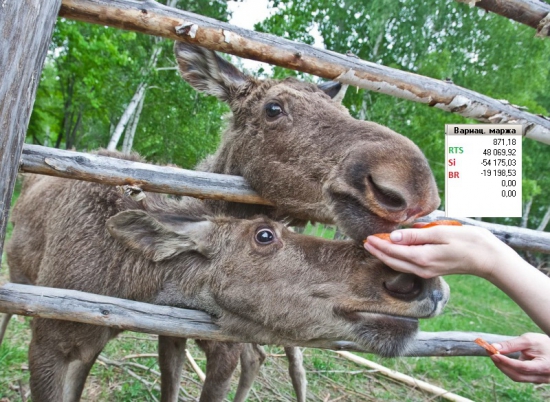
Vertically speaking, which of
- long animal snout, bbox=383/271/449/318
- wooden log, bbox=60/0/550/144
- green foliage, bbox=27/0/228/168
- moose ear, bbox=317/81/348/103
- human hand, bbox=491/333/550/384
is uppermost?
green foliage, bbox=27/0/228/168

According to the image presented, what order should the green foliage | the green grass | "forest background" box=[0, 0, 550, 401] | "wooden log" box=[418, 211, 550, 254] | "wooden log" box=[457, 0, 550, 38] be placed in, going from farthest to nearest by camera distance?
the green foliage, "forest background" box=[0, 0, 550, 401], the green grass, "wooden log" box=[457, 0, 550, 38], "wooden log" box=[418, 211, 550, 254]

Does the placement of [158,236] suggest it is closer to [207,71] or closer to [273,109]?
[273,109]

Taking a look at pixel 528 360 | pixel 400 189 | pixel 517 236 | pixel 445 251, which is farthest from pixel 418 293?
pixel 517 236

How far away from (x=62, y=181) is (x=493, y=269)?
3277 mm

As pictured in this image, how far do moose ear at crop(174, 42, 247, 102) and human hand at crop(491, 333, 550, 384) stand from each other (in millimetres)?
2538

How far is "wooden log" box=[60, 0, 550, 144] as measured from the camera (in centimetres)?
250

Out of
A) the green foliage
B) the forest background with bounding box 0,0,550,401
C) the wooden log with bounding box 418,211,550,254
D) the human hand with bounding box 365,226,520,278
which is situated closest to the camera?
the human hand with bounding box 365,226,520,278

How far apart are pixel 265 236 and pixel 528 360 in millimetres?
1586

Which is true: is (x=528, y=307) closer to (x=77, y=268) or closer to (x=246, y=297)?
(x=246, y=297)

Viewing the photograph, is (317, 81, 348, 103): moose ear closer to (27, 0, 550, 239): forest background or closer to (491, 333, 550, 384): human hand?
(491, 333, 550, 384): human hand

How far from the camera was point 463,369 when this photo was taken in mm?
6117

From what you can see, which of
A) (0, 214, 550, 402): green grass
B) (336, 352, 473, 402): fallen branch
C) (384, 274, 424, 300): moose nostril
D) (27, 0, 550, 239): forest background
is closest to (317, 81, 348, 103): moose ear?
(0, 214, 550, 402): green grass

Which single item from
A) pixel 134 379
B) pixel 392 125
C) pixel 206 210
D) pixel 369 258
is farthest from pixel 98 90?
pixel 369 258

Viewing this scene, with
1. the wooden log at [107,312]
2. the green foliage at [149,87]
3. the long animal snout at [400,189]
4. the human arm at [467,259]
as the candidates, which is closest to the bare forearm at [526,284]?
the human arm at [467,259]
